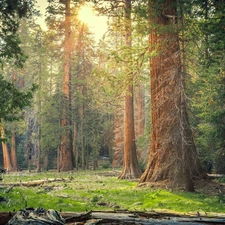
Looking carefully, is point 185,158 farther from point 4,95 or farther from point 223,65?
point 4,95

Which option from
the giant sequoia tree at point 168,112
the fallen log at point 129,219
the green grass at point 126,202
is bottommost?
the green grass at point 126,202

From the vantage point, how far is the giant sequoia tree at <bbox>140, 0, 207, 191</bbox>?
12.7 metres

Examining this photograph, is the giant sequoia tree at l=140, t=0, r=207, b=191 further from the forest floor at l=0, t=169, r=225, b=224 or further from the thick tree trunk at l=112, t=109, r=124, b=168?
the thick tree trunk at l=112, t=109, r=124, b=168


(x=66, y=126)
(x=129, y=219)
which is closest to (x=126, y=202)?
(x=129, y=219)

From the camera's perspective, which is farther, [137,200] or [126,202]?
[137,200]

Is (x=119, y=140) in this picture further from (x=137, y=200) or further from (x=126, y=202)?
(x=126, y=202)

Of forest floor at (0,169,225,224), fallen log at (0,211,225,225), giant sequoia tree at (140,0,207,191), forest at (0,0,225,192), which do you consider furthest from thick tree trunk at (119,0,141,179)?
fallen log at (0,211,225,225)

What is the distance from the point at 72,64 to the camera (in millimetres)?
40156

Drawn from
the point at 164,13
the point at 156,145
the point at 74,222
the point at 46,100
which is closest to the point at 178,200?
the point at 156,145

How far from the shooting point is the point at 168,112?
14016mm

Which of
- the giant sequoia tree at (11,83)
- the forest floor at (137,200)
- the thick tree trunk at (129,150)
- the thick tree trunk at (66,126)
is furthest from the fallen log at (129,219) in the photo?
the thick tree trunk at (66,126)

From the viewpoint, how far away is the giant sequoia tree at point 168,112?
12703 mm

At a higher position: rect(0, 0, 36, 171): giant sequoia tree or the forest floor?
rect(0, 0, 36, 171): giant sequoia tree

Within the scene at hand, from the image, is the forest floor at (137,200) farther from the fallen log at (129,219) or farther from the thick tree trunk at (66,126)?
the thick tree trunk at (66,126)
